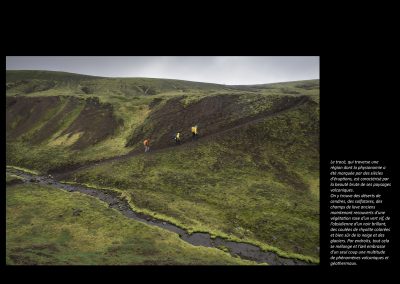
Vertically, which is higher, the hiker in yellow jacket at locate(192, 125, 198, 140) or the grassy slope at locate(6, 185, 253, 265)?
the hiker in yellow jacket at locate(192, 125, 198, 140)

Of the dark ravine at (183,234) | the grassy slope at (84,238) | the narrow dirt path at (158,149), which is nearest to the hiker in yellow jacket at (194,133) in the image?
the narrow dirt path at (158,149)

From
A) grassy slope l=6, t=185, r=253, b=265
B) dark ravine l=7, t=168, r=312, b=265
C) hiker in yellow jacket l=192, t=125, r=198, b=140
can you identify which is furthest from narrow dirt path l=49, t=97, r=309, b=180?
grassy slope l=6, t=185, r=253, b=265

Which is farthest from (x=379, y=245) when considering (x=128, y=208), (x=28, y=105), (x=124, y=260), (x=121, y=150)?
(x=28, y=105)

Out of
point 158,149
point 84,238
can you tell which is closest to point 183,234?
point 84,238

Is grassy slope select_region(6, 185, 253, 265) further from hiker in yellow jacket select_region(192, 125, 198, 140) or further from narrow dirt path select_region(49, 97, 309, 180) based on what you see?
hiker in yellow jacket select_region(192, 125, 198, 140)

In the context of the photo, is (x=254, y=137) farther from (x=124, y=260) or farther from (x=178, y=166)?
(x=124, y=260)

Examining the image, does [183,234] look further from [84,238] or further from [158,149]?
[158,149]
